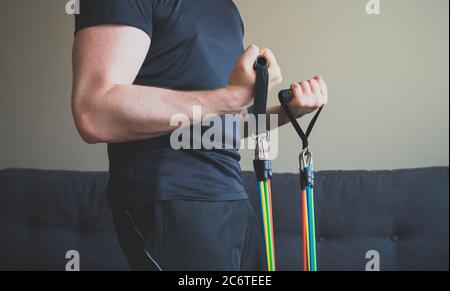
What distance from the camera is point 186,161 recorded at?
0.41 metres

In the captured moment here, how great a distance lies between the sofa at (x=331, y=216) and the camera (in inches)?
28.4

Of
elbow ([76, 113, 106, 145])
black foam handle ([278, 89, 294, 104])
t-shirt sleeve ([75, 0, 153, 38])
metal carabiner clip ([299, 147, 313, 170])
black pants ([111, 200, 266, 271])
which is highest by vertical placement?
t-shirt sleeve ([75, 0, 153, 38])

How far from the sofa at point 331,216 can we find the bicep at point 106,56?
40 cm

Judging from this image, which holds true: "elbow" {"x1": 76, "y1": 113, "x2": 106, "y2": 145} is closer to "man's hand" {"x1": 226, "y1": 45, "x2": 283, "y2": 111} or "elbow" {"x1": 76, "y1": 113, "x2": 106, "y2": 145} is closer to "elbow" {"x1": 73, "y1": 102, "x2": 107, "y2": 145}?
"elbow" {"x1": 73, "y1": 102, "x2": 107, "y2": 145}

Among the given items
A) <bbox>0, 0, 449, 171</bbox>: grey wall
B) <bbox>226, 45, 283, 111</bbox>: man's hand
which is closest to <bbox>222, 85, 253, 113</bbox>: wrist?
<bbox>226, 45, 283, 111</bbox>: man's hand

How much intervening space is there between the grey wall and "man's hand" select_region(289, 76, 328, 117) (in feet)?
1.08

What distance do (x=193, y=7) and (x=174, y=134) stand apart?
14 cm

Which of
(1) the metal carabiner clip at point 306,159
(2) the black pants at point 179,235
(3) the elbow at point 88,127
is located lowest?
(2) the black pants at point 179,235

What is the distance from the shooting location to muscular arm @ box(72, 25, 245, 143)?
1.16ft

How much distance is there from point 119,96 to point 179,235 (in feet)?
0.47

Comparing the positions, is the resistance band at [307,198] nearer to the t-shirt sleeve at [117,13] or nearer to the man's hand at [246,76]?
the man's hand at [246,76]

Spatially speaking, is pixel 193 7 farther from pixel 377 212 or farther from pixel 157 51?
pixel 377 212

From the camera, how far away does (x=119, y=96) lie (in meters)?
0.35

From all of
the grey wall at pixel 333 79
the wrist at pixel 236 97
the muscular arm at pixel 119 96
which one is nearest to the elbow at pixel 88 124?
the muscular arm at pixel 119 96
